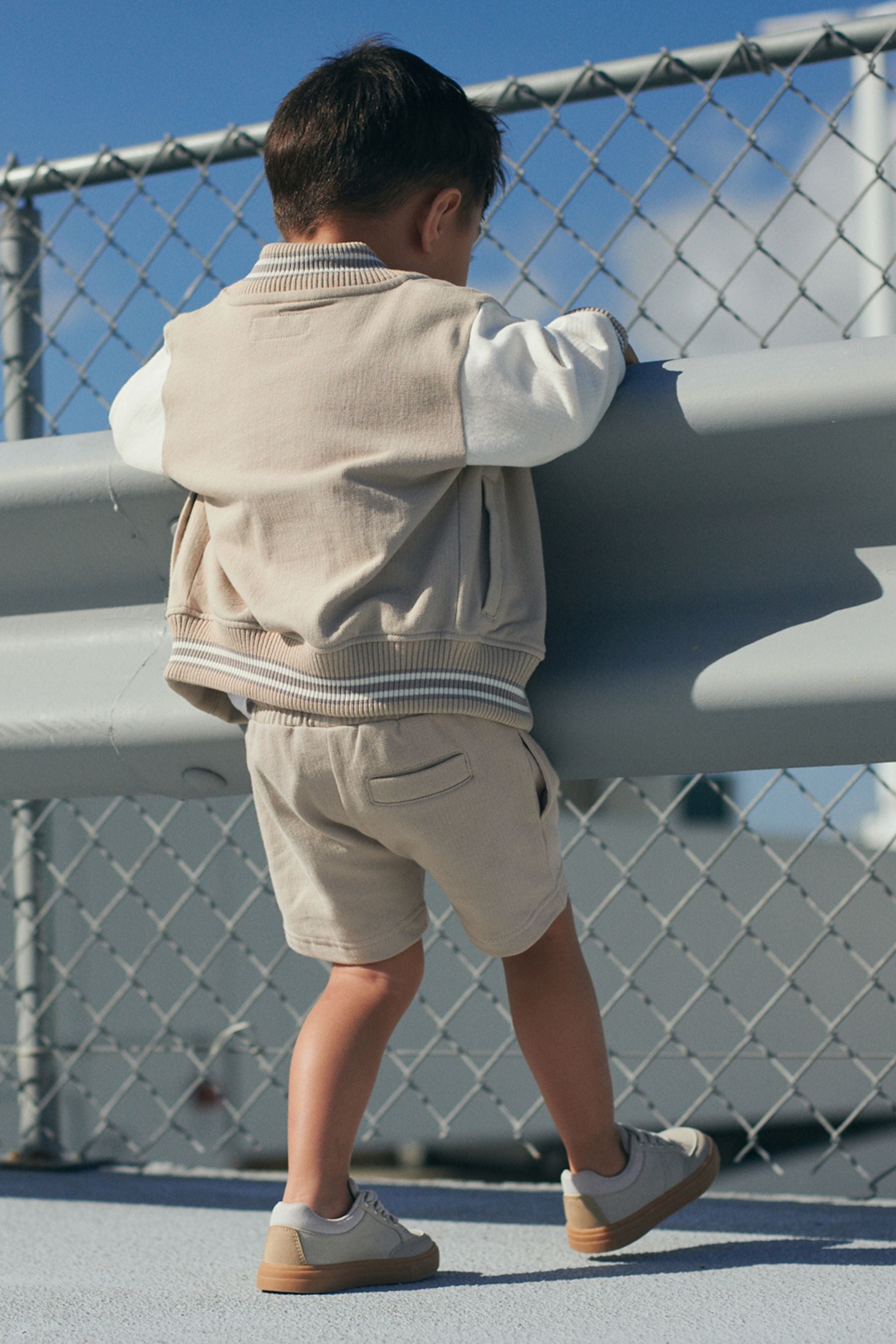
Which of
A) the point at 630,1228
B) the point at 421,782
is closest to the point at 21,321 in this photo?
the point at 421,782

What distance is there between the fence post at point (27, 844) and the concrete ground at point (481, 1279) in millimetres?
411

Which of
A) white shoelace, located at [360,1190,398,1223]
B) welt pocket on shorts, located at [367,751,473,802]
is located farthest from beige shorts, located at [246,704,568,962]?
white shoelace, located at [360,1190,398,1223]

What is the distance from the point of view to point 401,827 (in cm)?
128

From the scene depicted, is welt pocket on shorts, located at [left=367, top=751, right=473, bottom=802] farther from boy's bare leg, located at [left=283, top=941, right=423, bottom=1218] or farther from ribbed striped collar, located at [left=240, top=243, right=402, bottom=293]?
ribbed striped collar, located at [left=240, top=243, right=402, bottom=293]

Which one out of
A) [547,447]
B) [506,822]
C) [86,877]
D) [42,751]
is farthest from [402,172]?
[86,877]

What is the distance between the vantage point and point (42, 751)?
1.59 meters

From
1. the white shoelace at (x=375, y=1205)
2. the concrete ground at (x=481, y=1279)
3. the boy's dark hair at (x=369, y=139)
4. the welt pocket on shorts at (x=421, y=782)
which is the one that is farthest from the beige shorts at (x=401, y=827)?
the boy's dark hair at (x=369, y=139)

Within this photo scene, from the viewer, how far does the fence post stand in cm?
226

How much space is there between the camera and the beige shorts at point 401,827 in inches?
49.8

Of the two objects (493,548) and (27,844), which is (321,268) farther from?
(27,844)

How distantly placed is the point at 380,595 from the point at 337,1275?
0.70 m

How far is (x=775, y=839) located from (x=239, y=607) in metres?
5.30

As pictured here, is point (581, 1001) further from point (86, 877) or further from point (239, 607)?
point (86, 877)

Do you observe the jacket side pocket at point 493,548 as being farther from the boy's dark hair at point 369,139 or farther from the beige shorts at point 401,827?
the boy's dark hair at point 369,139
